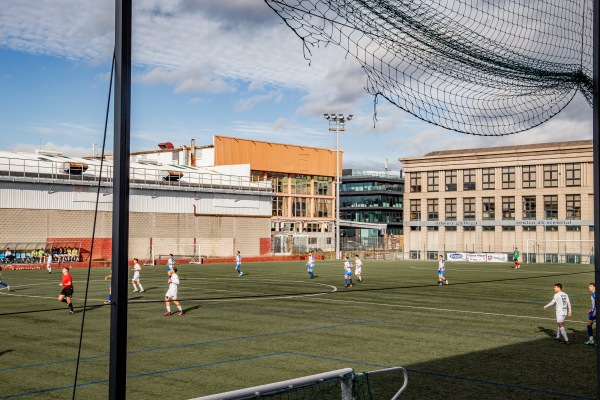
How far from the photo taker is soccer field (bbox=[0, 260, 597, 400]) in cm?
1464

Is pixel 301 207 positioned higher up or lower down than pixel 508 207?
higher up

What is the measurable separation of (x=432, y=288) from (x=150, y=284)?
54.9ft

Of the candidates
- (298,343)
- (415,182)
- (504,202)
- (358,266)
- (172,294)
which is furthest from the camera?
(415,182)

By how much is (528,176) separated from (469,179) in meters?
8.38

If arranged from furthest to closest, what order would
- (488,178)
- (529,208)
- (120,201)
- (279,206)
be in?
(279,206)
(488,178)
(529,208)
(120,201)

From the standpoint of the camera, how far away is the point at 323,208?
120 m

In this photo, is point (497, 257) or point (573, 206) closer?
point (497, 257)

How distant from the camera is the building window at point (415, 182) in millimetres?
98375

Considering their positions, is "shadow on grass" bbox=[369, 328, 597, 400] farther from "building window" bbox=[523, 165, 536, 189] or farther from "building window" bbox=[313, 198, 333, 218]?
"building window" bbox=[313, 198, 333, 218]

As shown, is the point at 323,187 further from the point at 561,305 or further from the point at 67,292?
the point at 561,305

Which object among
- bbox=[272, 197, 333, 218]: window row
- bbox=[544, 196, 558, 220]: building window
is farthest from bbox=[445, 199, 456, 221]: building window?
bbox=[272, 197, 333, 218]: window row

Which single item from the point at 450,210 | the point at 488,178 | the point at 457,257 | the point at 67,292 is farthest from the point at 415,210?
the point at 67,292

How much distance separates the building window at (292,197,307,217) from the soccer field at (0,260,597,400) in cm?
7960

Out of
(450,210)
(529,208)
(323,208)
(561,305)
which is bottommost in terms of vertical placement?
(561,305)
